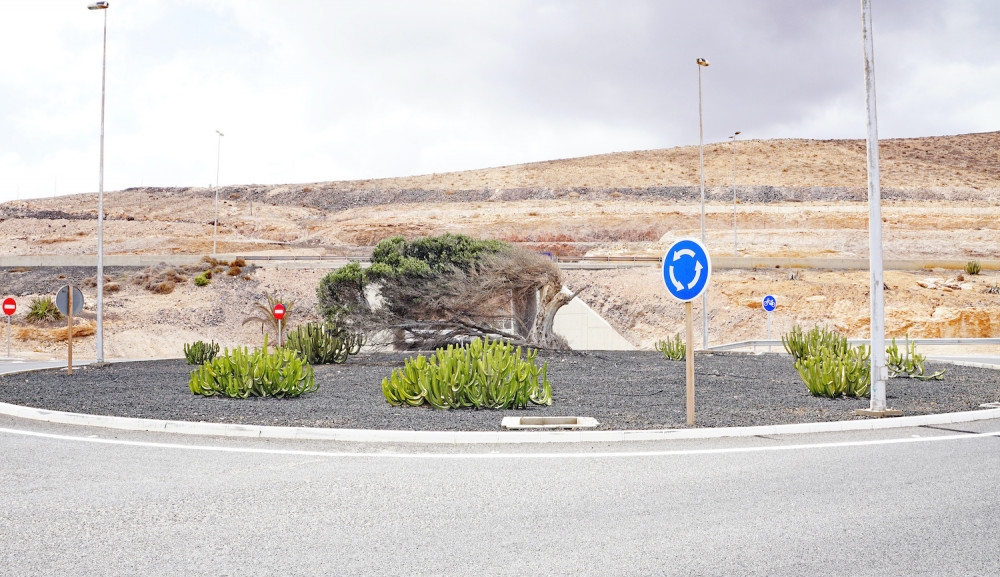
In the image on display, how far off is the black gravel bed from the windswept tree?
7.82 m

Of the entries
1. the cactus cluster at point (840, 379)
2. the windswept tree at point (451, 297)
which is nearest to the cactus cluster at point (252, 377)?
the cactus cluster at point (840, 379)

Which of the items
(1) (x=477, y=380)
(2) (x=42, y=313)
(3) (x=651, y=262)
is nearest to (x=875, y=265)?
(1) (x=477, y=380)

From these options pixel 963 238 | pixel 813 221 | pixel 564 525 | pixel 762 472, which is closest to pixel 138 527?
pixel 564 525

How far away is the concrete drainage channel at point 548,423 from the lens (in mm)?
9170

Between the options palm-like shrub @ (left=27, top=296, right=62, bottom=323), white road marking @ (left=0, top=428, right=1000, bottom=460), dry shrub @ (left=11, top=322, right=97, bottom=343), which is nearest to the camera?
white road marking @ (left=0, top=428, right=1000, bottom=460)

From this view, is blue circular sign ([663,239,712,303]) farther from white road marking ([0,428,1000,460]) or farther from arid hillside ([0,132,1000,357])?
arid hillside ([0,132,1000,357])

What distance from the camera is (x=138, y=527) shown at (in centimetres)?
494

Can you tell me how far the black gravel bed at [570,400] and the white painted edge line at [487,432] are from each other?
427 mm

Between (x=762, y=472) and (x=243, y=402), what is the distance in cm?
822

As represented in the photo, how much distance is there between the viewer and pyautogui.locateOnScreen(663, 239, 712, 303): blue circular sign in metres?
9.35

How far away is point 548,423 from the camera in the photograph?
31.4 ft

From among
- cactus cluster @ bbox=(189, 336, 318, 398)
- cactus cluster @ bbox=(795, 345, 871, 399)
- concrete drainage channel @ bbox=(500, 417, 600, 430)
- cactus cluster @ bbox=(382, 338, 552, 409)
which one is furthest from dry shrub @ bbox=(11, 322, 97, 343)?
cactus cluster @ bbox=(795, 345, 871, 399)

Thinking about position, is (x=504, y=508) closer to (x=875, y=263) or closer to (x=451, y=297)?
(x=875, y=263)

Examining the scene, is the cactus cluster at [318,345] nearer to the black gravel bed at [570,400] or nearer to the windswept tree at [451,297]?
the black gravel bed at [570,400]
